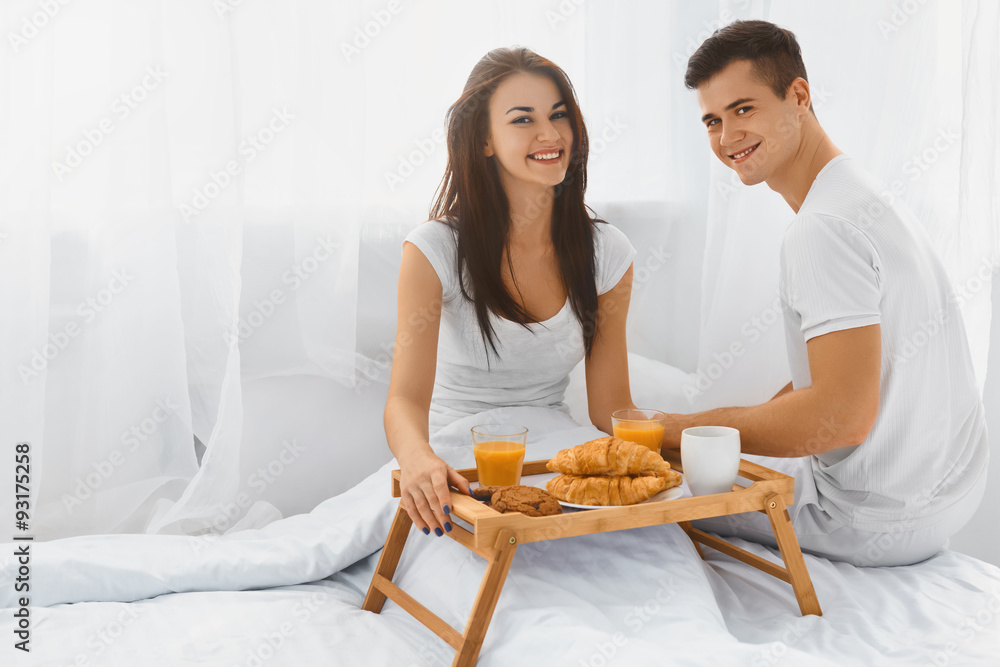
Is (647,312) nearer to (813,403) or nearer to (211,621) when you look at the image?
(813,403)

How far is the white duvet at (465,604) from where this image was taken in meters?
0.95

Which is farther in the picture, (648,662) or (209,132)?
(209,132)

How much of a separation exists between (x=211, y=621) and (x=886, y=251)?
3.56 ft

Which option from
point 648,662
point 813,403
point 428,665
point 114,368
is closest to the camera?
point 648,662

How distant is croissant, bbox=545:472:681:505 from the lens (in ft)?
3.23

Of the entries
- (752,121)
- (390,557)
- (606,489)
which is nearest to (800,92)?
(752,121)

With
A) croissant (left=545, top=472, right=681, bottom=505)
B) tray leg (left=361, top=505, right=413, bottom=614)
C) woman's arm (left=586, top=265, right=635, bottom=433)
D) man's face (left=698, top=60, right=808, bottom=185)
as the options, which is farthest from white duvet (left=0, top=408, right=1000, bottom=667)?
man's face (left=698, top=60, right=808, bottom=185)

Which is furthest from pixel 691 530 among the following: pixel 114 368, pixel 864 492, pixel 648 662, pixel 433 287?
pixel 114 368

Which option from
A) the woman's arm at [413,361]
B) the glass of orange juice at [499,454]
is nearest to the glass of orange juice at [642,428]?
the glass of orange juice at [499,454]

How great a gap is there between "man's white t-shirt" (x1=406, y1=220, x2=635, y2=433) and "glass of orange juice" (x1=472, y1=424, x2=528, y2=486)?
366mm

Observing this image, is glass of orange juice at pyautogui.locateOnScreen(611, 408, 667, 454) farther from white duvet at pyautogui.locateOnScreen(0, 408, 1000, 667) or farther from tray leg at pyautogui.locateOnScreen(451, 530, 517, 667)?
tray leg at pyautogui.locateOnScreen(451, 530, 517, 667)

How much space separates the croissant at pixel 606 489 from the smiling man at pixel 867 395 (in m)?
0.25

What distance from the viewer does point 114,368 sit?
5.03ft

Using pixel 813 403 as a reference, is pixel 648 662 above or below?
below
